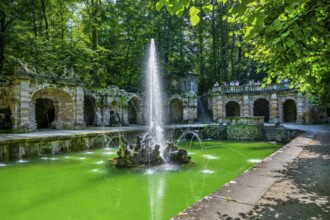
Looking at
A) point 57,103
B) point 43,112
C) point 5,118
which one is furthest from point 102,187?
point 43,112

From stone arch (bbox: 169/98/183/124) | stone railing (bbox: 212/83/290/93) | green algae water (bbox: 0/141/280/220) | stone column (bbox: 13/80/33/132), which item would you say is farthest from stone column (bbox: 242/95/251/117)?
stone column (bbox: 13/80/33/132)

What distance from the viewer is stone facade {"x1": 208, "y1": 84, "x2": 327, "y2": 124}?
2877 centimetres

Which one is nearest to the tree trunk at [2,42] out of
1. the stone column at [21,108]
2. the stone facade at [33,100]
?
the stone facade at [33,100]

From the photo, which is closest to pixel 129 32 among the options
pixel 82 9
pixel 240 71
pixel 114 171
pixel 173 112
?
pixel 82 9

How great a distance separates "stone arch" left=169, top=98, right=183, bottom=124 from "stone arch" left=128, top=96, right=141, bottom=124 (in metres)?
4.96

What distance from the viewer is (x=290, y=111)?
112ft

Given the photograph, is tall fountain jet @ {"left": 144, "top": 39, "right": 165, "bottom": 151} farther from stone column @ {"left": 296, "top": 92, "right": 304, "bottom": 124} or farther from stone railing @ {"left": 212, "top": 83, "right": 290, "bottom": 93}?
stone column @ {"left": 296, "top": 92, "right": 304, "bottom": 124}

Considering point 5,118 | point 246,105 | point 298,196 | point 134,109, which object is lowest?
point 298,196

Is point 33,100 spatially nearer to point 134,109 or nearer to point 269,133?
point 134,109

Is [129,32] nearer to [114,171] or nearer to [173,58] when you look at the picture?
[173,58]

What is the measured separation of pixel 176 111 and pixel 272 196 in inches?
1175

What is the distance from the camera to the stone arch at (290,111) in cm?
3381

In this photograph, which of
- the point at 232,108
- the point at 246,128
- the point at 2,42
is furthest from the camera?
the point at 232,108

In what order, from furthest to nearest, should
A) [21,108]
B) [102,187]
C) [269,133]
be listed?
1. [269,133]
2. [21,108]
3. [102,187]
